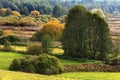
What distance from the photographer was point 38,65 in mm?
44500

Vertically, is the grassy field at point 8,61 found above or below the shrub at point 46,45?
below

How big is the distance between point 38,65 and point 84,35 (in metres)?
19.7

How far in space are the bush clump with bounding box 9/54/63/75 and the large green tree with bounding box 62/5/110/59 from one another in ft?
51.6

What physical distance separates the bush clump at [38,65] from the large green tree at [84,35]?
51.6ft

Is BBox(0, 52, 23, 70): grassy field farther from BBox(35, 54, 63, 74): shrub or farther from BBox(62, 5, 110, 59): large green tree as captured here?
BBox(62, 5, 110, 59): large green tree

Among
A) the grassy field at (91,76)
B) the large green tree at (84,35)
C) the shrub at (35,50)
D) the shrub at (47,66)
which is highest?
the large green tree at (84,35)

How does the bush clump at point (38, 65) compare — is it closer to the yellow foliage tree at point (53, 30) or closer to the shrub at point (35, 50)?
the shrub at point (35, 50)

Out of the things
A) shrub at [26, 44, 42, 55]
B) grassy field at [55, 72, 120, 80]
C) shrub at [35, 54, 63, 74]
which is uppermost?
shrub at [26, 44, 42, 55]

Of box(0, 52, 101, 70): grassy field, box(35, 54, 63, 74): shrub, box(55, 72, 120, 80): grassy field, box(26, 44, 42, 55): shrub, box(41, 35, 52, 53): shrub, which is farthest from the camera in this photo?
box(41, 35, 52, 53): shrub

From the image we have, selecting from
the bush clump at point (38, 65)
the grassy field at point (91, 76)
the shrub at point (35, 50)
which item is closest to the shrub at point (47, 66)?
the bush clump at point (38, 65)

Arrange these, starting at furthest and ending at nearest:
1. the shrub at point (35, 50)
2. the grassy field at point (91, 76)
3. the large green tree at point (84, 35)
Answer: the large green tree at point (84, 35) < the shrub at point (35, 50) < the grassy field at point (91, 76)

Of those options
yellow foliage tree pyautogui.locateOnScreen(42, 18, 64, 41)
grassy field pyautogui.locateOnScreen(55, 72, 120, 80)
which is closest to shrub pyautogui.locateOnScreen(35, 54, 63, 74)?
grassy field pyautogui.locateOnScreen(55, 72, 120, 80)

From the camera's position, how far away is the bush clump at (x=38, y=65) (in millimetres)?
44031

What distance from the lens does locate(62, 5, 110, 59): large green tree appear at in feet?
199
